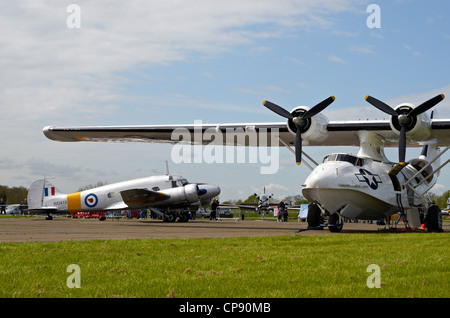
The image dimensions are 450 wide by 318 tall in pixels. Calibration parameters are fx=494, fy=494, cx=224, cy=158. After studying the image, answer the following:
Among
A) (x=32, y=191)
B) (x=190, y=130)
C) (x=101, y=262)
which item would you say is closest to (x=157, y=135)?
(x=190, y=130)

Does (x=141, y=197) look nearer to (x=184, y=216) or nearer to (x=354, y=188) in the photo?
(x=184, y=216)

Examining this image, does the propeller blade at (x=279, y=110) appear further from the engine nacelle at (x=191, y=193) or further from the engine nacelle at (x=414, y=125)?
the engine nacelle at (x=191, y=193)

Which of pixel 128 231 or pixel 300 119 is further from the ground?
pixel 300 119

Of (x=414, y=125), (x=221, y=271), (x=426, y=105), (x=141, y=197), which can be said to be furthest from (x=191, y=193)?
(x=221, y=271)

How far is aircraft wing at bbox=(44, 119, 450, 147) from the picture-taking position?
2012 centimetres

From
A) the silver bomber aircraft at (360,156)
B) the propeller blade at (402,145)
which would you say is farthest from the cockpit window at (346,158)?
the propeller blade at (402,145)

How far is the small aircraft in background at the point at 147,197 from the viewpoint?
3003 cm

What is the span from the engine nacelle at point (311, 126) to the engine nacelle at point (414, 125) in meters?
2.81

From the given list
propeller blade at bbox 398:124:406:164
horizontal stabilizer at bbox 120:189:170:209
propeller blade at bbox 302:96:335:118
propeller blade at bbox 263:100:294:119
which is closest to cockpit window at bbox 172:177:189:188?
horizontal stabilizer at bbox 120:189:170:209

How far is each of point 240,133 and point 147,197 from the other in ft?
31.3

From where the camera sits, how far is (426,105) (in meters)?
18.0

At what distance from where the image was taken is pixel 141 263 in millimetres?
7516

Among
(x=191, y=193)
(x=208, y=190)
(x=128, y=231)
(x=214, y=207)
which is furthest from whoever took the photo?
(x=214, y=207)

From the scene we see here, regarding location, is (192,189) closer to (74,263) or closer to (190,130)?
(190,130)
